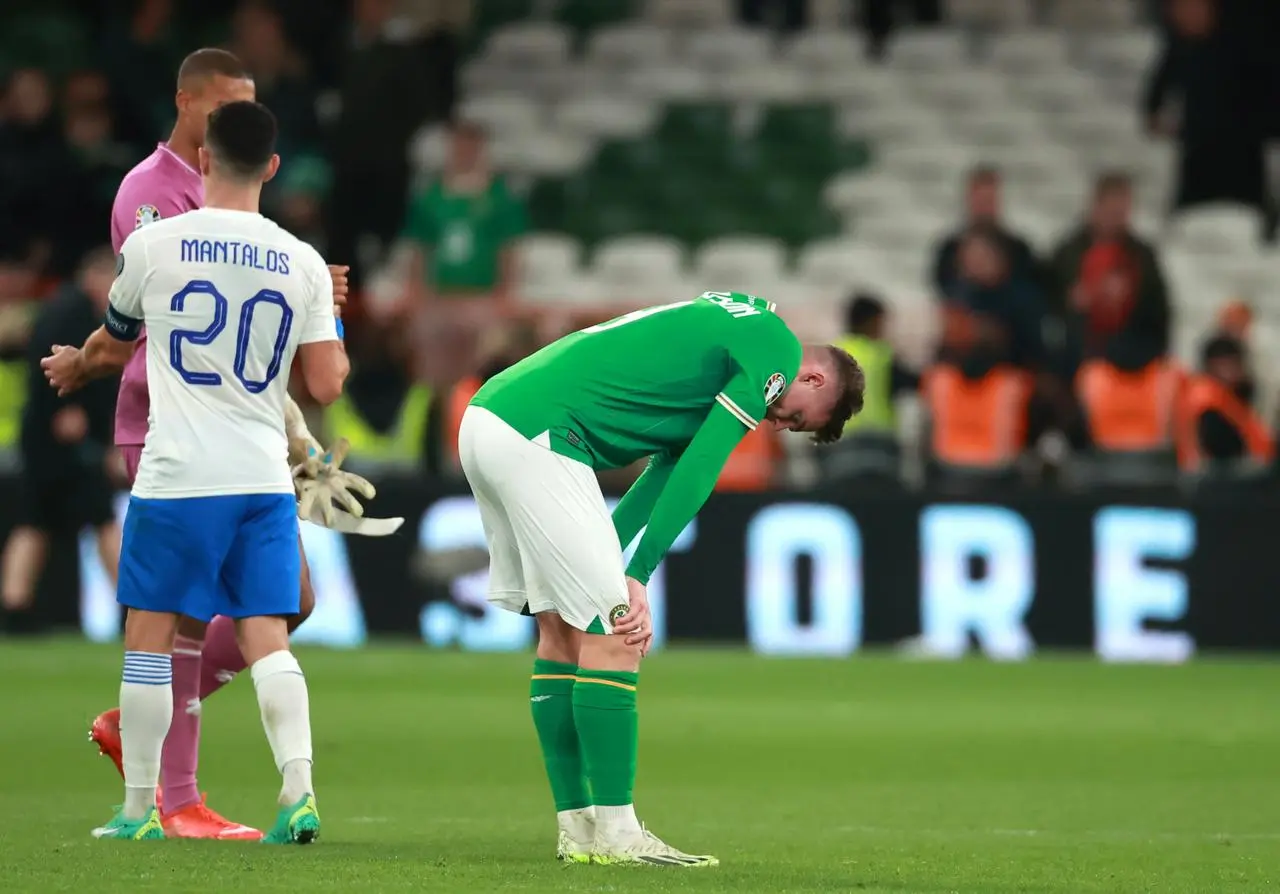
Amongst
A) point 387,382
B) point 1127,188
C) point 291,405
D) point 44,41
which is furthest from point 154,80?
point 291,405

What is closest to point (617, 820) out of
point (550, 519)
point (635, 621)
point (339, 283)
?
point (635, 621)

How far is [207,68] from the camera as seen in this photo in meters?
7.29

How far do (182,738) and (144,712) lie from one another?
489 millimetres

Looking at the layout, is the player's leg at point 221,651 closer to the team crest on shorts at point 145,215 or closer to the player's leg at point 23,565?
the team crest on shorts at point 145,215

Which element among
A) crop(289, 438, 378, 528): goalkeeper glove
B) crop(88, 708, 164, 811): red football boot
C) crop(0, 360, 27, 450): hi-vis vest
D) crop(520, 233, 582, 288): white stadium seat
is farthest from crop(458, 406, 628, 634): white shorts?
crop(520, 233, 582, 288): white stadium seat

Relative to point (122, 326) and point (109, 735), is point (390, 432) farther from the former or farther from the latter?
point (122, 326)

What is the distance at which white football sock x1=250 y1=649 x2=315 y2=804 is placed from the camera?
6641 mm

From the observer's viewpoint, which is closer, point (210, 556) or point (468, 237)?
point (210, 556)

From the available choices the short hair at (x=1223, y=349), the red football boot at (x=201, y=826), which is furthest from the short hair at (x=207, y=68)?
the short hair at (x=1223, y=349)

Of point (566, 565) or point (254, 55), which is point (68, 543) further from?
point (566, 565)

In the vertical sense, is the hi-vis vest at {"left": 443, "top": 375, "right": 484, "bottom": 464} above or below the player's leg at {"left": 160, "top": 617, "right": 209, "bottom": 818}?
above

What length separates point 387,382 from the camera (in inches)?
663

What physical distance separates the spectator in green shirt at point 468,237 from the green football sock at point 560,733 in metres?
→ 11.2

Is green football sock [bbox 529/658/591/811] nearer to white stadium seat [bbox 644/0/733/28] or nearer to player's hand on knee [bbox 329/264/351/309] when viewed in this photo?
player's hand on knee [bbox 329/264/351/309]
